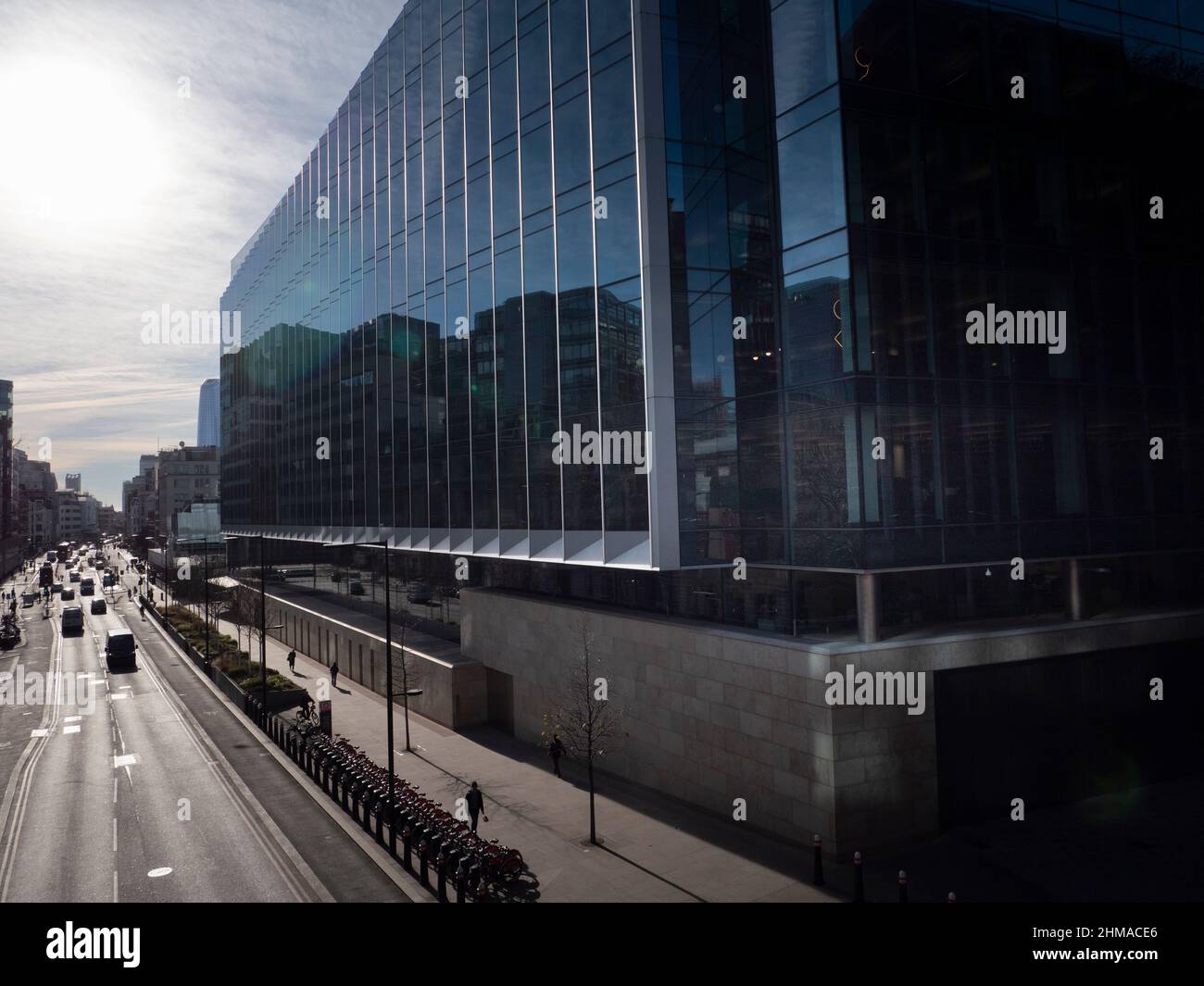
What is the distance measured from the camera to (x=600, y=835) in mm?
19125

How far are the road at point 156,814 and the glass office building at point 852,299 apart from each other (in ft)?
33.2

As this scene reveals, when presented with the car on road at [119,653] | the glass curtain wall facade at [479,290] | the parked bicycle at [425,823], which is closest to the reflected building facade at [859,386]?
the glass curtain wall facade at [479,290]

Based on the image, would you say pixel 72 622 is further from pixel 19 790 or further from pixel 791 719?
pixel 791 719

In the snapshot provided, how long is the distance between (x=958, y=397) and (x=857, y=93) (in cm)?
741

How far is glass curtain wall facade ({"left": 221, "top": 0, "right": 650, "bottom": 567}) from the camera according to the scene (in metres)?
22.7

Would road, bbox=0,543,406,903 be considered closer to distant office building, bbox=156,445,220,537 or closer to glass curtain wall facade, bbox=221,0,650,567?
glass curtain wall facade, bbox=221,0,650,567

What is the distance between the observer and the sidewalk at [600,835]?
16016 mm

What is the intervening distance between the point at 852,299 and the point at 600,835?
13840 millimetres

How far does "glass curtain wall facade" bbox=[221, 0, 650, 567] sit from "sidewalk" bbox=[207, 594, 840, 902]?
6.61m

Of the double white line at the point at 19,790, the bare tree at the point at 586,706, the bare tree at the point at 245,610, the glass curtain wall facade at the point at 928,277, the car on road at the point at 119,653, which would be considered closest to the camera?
the double white line at the point at 19,790

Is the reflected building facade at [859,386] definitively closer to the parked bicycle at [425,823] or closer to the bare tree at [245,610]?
the parked bicycle at [425,823]

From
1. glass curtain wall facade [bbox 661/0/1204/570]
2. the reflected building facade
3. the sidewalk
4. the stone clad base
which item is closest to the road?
the sidewalk

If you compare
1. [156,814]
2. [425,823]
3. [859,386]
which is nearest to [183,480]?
[156,814]
